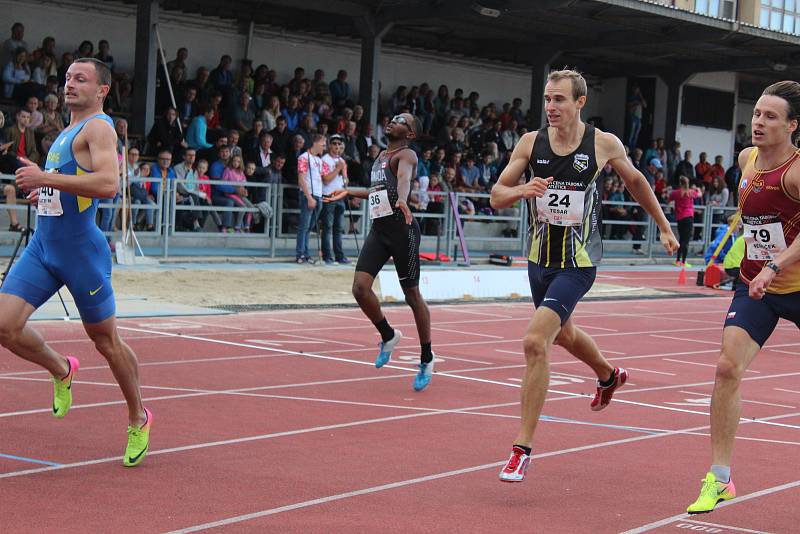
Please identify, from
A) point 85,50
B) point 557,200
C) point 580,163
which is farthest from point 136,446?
point 85,50

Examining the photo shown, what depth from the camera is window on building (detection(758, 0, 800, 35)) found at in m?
33.3

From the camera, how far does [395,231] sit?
9836 millimetres

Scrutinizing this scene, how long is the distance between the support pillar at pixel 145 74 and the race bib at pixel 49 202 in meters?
16.1

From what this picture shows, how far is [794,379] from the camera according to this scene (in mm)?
11469

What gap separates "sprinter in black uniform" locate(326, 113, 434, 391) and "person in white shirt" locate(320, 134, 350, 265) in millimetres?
10082

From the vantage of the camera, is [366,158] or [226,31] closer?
[366,158]

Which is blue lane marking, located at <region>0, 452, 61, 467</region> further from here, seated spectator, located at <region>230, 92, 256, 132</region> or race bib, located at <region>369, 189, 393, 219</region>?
seated spectator, located at <region>230, 92, 256, 132</region>

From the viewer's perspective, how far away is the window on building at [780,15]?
3331 cm

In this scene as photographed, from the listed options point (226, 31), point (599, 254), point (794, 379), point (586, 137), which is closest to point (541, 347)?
point (599, 254)

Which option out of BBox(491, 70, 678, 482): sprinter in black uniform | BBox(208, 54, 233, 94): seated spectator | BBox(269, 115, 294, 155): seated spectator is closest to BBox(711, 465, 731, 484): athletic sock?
BBox(491, 70, 678, 482): sprinter in black uniform

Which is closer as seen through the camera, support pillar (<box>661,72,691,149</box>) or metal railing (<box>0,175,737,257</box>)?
metal railing (<box>0,175,737,257</box>)

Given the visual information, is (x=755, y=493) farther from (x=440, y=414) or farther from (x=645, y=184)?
(x=440, y=414)

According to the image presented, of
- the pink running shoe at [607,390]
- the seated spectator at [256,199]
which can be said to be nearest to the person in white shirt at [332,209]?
the seated spectator at [256,199]

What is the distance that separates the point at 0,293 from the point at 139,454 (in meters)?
1.10
